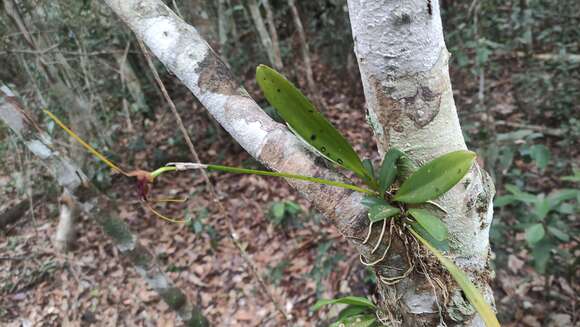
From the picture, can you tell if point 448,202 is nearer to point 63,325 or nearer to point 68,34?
point 63,325

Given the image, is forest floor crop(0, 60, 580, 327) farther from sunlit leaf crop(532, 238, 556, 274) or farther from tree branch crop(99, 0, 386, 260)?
tree branch crop(99, 0, 386, 260)

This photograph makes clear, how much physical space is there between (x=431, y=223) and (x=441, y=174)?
8cm

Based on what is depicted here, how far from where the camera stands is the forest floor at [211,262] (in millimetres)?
2031

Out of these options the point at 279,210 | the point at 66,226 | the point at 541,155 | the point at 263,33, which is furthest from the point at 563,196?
the point at 66,226

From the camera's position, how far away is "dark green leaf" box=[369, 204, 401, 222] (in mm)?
596

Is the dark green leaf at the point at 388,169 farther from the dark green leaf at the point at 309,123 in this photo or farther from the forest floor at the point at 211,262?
the forest floor at the point at 211,262

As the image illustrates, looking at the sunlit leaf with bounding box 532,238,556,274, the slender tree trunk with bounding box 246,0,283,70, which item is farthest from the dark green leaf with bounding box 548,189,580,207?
the slender tree trunk with bounding box 246,0,283,70

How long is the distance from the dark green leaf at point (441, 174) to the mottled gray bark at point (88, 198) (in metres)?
1.35

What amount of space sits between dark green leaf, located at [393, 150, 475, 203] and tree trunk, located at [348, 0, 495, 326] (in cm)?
5

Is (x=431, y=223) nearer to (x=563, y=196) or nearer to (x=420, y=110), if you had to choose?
(x=420, y=110)

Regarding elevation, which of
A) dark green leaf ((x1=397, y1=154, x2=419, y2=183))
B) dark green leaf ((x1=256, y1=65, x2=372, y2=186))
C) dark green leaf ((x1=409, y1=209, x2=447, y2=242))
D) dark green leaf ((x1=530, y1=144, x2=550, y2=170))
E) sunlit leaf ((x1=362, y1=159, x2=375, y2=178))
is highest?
dark green leaf ((x1=256, y1=65, x2=372, y2=186))

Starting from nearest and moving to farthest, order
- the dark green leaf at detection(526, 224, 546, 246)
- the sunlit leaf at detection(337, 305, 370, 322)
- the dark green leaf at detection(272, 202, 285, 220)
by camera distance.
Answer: the sunlit leaf at detection(337, 305, 370, 322) → the dark green leaf at detection(526, 224, 546, 246) → the dark green leaf at detection(272, 202, 285, 220)

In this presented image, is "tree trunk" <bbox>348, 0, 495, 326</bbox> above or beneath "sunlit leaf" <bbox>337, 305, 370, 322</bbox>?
above

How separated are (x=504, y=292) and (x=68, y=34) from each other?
4079 millimetres
